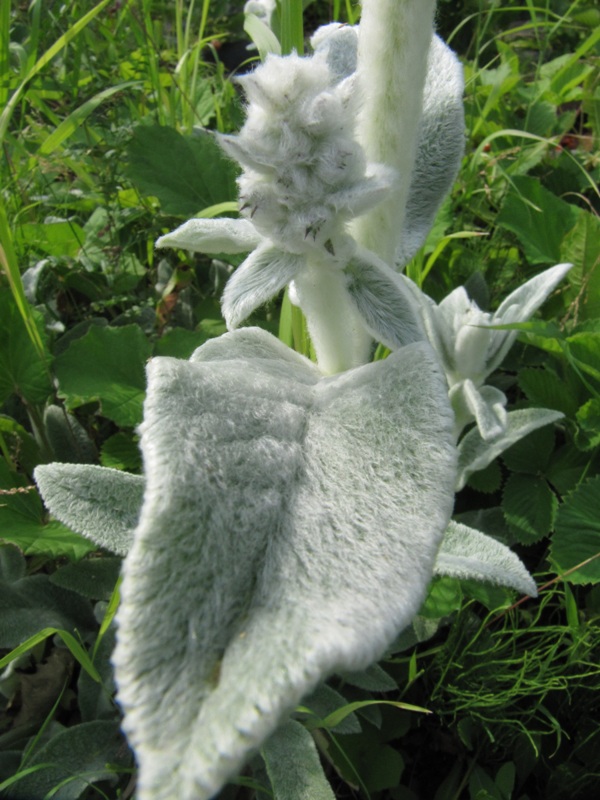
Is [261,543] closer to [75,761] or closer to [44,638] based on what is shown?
[44,638]

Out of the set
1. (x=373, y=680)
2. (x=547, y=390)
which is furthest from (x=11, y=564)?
(x=547, y=390)

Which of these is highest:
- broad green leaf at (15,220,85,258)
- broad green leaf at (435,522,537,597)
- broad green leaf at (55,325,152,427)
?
broad green leaf at (15,220,85,258)

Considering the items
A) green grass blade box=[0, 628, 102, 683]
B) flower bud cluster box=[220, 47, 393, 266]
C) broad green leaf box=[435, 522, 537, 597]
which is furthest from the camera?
broad green leaf box=[435, 522, 537, 597]

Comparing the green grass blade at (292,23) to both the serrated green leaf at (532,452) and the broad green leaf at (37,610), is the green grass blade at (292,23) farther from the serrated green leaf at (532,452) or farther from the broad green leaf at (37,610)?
the broad green leaf at (37,610)

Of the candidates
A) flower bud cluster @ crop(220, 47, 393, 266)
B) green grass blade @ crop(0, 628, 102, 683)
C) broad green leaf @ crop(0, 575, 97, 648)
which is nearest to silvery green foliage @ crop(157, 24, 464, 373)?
flower bud cluster @ crop(220, 47, 393, 266)

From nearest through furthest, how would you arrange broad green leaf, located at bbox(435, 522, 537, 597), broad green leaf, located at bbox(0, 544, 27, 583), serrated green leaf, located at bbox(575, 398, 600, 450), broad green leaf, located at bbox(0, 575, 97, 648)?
broad green leaf, located at bbox(435, 522, 537, 597) < broad green leaf, located at bbox(0, 575, 97, 648) < broad green leaf, located at bbox(0, 544, 27, 583) < serrated green leaf, located at bbox(575, 398, 600, 450)

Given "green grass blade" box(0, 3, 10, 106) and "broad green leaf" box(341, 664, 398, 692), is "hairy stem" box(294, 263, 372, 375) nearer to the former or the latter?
"broad green leaf" box(341, 664, 398, 692)

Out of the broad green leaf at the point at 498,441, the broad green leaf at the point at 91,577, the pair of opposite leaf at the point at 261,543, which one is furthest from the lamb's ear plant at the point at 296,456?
the broad green leaf at the point at 91,577
